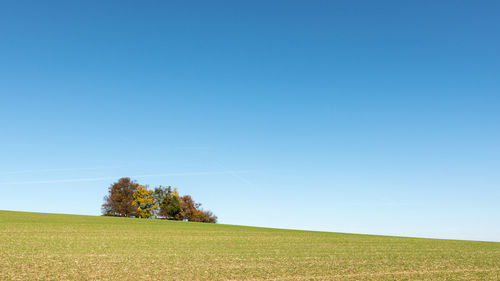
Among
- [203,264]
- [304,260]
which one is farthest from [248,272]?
[304,260]

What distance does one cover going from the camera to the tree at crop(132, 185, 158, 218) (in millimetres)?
78250

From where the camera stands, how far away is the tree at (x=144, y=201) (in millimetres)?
78250

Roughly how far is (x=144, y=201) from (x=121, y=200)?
18.5ft

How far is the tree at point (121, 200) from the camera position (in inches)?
3056

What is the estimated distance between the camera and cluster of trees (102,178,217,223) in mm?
77688

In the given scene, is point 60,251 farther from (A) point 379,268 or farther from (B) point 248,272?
(A) point 379,268

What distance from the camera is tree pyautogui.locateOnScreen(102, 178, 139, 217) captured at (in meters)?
77.6

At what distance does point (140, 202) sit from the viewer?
7875cm

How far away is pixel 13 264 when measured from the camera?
1024 cm

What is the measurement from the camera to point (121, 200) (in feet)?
261

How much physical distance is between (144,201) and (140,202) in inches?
35.8

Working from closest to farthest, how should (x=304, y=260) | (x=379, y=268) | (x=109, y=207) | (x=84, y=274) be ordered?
(x=84, y=274) → (x=379, y=268) → (x=304, y=260) → (x=109, y=207)

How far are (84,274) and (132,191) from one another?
7494 cm

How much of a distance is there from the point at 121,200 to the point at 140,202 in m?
4.81
